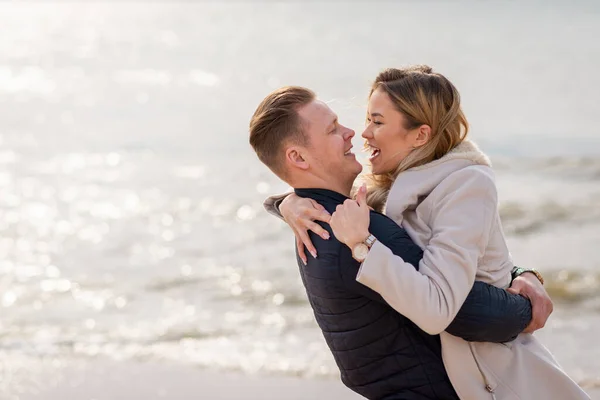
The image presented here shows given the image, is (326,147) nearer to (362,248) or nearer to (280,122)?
(280,122)

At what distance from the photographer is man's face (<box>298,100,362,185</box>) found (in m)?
3.20

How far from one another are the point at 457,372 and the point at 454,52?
16.4 m

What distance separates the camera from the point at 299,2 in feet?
83.8

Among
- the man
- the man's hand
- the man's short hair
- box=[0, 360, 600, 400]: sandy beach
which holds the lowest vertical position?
box=[0, 360, 600, 400]: sandy beach

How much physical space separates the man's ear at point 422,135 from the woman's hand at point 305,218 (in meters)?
0.40

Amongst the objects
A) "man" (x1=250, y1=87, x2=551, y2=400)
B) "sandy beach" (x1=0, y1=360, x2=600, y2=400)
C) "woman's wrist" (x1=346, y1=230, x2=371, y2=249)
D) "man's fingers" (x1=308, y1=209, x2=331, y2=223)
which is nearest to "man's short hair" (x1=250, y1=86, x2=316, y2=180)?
"man" (x1=250, y1=87, x2=551, y2=400)

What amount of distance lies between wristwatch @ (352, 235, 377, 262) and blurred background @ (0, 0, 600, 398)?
2.73 ft

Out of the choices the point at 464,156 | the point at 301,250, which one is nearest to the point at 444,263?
the point at 464,156

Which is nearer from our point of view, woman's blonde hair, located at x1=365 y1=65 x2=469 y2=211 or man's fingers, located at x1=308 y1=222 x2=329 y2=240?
man's fingers, located at x1=308 y1=222 x2=329 y2=240

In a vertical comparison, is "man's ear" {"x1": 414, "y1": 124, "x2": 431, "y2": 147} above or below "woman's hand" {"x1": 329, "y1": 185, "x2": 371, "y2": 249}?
above

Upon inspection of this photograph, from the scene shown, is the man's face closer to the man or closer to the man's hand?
the man

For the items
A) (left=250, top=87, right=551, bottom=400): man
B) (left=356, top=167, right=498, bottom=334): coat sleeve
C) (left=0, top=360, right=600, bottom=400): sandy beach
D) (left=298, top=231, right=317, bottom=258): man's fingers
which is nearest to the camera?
(left=356, top=167, right=498, bottom=334): coat sleeve

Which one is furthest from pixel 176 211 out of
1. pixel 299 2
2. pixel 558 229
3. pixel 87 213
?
pixel 299 2

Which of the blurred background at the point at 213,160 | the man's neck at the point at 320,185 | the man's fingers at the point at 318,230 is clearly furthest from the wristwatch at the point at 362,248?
the blurred background at the point at 213,160
